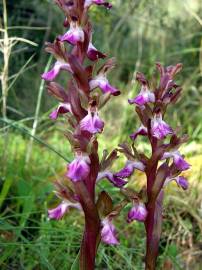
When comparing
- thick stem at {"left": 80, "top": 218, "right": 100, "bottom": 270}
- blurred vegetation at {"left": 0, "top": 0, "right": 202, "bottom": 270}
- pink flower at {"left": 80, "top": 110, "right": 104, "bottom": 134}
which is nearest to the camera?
pink flower at {"left": 80, "top": 110, "right": 104, "bottom": 134}

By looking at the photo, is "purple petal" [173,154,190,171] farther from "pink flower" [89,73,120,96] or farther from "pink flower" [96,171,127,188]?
"pink flower" [89,73,120,96]

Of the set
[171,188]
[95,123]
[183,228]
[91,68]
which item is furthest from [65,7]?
[171,188]

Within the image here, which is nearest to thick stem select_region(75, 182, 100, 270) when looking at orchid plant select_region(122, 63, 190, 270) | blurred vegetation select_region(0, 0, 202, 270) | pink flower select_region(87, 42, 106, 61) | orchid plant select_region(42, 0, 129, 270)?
orchid plant select_region(42, 0, 129, 270)

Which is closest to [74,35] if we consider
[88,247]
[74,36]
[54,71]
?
[74,36]

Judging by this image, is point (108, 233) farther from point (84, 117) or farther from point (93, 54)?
point (93, 54)

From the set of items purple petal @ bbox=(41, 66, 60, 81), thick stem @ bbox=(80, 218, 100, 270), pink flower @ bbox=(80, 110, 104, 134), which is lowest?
thick stem @ bbox=(80, 218, 100, 270)

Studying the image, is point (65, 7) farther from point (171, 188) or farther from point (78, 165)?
point (171, 188)

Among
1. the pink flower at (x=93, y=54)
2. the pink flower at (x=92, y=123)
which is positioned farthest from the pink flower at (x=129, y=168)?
the pink flower at (x=93, y=54)

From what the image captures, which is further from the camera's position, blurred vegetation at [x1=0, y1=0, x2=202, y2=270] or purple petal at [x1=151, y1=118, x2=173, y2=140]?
blurred vegetation at [x1=0, y1=0, x2=202, y2=270]
